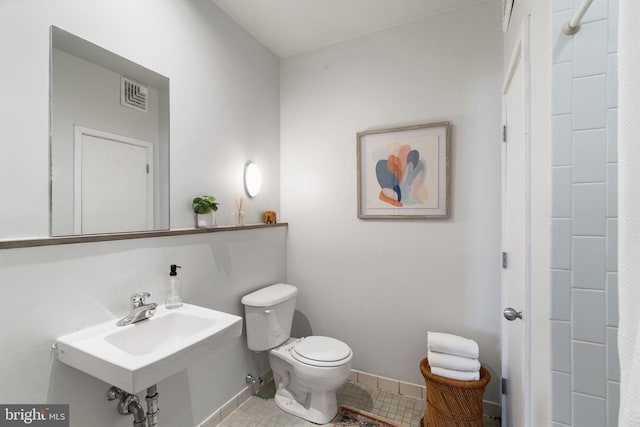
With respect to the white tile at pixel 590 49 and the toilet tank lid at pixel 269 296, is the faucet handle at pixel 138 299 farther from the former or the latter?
the white tile at pixel 590 49

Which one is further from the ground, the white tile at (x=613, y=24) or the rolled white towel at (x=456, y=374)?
the white tile at (x=613, y=24)

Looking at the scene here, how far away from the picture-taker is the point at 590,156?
2.55 ft

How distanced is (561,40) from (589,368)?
2.97 feet

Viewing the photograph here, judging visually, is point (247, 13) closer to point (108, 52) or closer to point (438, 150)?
point (108, 52)

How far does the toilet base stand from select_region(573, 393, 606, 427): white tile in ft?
4.35

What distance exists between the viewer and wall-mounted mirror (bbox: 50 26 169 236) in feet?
3.67

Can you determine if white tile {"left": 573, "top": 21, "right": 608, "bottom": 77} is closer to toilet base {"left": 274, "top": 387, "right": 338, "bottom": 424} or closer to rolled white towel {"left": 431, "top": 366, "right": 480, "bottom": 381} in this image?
rolled white towel {"left": 431, "top": 366, "right": 480, "bottom": 381}

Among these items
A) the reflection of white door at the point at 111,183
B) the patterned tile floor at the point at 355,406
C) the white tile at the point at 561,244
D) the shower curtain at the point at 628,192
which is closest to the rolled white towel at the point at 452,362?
the patterned tile floor at the point at 355,406

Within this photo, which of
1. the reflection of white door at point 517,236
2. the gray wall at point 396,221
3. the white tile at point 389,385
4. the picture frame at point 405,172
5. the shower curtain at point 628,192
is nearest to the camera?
the shower curtain at point 628,192

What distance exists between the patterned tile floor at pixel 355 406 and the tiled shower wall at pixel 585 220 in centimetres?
123

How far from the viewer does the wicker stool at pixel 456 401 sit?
5.02ft

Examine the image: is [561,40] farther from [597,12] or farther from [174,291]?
[174,291]

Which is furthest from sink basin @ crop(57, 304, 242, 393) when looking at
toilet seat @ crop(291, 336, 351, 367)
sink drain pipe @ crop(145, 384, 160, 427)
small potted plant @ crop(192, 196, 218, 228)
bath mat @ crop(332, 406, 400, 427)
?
bath mat @ crop(332, 406, 400, 427)

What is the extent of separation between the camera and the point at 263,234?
2172 mm
